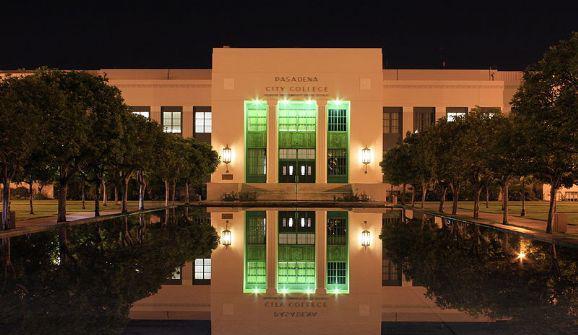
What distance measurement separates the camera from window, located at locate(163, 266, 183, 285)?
544 inches

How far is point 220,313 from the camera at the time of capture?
10297 mm

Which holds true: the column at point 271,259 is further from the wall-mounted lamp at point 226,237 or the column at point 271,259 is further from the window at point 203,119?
the window at point 203,119

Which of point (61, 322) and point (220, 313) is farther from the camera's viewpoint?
point (220, 313)

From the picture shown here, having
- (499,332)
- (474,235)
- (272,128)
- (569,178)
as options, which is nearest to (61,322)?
(499,332)

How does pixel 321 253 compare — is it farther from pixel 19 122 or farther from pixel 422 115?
pixel 422 115

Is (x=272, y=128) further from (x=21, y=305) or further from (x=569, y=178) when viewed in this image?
(x=21, y=305)

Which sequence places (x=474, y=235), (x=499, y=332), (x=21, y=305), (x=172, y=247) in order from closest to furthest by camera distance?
(x=499, y=332), (x=21, y=305), (x=172, y=247), (x=474, y=235)

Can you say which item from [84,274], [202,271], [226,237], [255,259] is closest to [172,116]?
[226,237]

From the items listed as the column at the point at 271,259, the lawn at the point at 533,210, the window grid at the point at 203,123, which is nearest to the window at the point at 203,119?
the window grid at the point at 203,123

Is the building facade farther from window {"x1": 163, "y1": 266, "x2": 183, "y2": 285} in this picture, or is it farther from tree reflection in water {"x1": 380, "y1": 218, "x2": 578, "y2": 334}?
window {"x1": 163, "y1": 266, "x2": 183, "y2": 285}

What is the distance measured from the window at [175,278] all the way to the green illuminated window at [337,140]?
58128 millimetres

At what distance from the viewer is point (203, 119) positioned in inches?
3223

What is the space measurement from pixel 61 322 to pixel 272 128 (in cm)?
6375

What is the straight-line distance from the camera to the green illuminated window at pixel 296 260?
13.4 metres
